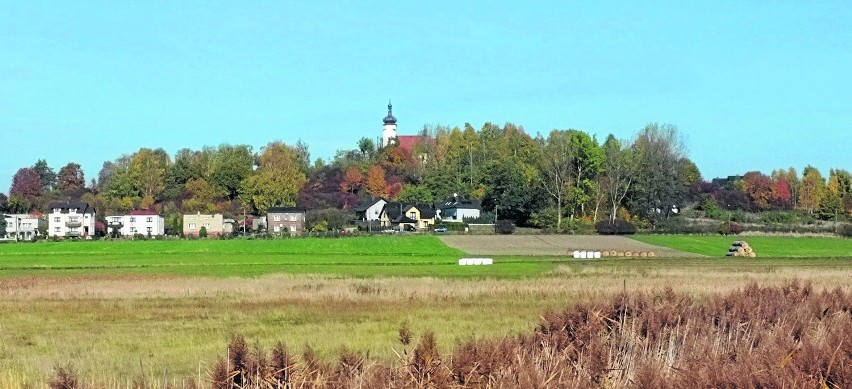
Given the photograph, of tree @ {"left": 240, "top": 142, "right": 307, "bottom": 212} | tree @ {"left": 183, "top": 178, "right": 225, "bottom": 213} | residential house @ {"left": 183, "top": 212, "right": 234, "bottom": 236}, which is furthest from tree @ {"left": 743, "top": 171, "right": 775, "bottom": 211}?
tree @ {"left": 183, "top": 178, "right": 225, "bottom": 213}

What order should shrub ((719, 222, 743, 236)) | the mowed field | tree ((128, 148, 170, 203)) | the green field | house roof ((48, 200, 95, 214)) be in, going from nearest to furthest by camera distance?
the mowed field
the green field
shrub ((719, 222, 743, 236))
house roof ((48, 200, 95, 214))
tree ((128, 148, 170, 203))

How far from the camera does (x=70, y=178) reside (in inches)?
7421

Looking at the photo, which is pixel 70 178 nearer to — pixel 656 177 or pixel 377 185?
pixel 377 185

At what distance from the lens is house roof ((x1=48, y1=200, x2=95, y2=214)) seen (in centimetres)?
14450

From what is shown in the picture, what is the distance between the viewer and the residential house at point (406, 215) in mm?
146750

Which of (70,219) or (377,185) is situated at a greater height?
(377,185)

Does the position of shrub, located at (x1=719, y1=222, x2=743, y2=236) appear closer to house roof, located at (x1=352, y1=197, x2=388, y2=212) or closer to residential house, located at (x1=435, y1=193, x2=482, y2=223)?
residential house, located at (x1=435, y1=193, x2=482, y2=223)

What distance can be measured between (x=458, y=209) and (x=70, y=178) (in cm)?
8599

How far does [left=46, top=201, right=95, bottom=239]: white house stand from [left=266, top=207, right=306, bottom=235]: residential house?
25.7 metres

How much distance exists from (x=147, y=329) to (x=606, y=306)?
43.3ft

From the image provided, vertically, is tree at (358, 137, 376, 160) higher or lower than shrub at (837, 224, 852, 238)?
higher

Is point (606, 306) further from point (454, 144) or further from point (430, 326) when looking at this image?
point (454, 144)

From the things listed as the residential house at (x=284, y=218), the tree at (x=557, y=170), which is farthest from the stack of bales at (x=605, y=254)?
the residential house at (x=284, y=218)

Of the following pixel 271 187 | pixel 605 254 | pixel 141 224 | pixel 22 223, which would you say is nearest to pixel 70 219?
pixel 141 224
